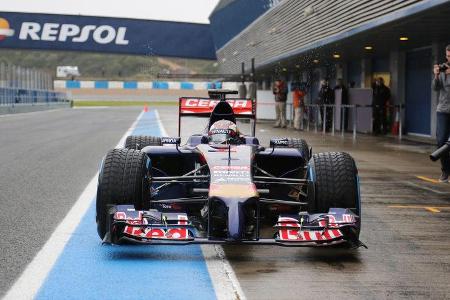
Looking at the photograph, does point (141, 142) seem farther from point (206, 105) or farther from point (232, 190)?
point (232, 190)

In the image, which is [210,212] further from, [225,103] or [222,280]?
[225,103]

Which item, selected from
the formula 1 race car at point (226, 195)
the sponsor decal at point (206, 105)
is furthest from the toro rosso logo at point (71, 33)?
the formula 1 race car at point (226, 195)

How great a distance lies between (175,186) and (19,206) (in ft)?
7.14

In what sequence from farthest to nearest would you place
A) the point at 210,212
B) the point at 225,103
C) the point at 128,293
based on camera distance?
the point at 225,103
the point at 210,212
the point at 128,293

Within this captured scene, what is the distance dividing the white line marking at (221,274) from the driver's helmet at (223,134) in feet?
4.88

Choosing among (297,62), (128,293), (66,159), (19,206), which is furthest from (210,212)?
(297,62)

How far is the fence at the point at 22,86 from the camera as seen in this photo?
149ft

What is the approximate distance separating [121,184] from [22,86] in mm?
49005

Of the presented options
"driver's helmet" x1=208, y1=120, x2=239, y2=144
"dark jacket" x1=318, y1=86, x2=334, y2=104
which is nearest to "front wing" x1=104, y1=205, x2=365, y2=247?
"driver's helmet" x1=208, y1=120, x2=239, y2=144

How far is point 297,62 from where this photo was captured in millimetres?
33031

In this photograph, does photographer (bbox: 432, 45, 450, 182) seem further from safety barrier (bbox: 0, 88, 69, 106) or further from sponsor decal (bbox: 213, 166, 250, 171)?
safety barrier (bbox: 0, 88, 69, 106)

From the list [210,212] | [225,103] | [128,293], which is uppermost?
[225,103]

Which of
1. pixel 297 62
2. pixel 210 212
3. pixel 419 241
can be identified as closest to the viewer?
pixel 210 212

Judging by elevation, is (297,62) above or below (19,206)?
above
